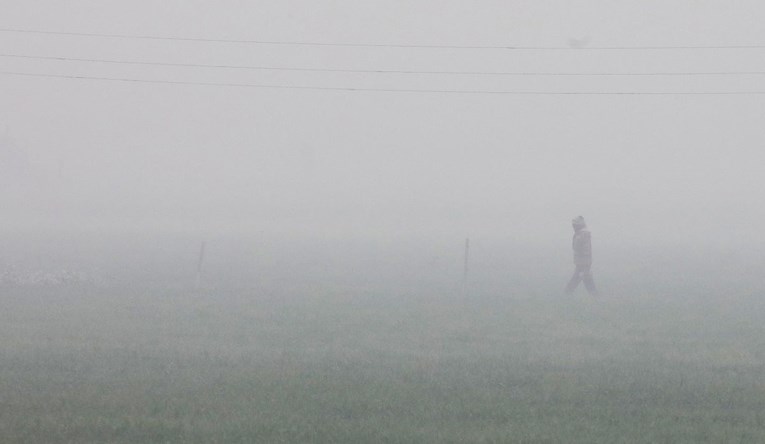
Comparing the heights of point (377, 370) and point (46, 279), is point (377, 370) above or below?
below

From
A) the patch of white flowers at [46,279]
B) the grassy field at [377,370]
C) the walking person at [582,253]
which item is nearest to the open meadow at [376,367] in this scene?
the grassy field at [377,370]

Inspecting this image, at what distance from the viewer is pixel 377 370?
1316 cm

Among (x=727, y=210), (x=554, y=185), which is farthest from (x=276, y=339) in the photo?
(x=554, y=185)

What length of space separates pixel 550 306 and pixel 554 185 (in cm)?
8576

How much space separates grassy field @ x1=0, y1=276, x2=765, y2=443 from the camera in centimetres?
939

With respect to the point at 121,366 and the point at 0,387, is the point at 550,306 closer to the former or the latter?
the point at 121,366

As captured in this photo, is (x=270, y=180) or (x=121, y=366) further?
(x=270, y=180)

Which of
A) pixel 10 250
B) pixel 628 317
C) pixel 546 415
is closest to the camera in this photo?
pixel 546 415

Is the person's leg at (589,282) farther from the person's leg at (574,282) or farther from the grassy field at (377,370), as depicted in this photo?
the grassy field at (377,370)

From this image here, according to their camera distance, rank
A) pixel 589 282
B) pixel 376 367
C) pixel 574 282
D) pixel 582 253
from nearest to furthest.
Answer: pixel 376 367, pixel 582 253, pixel 589 282, pixel 574 282

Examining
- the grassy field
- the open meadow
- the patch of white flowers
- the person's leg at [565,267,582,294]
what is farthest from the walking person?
the patch of white flowers

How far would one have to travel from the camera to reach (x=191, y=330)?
18.5 metres

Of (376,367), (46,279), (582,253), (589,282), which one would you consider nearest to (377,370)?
(376,367)

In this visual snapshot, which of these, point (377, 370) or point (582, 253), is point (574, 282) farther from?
point (377, 370)
